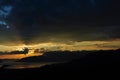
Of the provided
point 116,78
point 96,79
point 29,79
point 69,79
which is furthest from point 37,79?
point 116,78

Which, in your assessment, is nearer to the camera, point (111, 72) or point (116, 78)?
point (116, 78)

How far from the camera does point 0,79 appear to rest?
163500 millimetres

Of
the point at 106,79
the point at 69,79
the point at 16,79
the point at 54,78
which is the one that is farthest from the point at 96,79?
the point at 16,79

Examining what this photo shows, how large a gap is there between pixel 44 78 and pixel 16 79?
1601cm

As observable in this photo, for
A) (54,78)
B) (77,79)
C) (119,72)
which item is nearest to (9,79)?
(54,78)

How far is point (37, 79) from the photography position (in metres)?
160

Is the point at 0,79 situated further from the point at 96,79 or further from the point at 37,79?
the point at 96,79

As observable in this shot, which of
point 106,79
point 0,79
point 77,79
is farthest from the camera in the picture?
Result: point 0,79

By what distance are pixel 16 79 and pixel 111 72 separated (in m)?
53.4

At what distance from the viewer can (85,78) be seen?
15375 cm

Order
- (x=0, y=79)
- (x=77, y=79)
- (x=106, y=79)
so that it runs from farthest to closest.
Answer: (x=0, y=79) → (x=77, y=79) → (x=106, y=79)

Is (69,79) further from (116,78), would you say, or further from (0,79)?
(0,79)

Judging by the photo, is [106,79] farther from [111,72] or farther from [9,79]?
[9,79]

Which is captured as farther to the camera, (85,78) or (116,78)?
(85,78)
